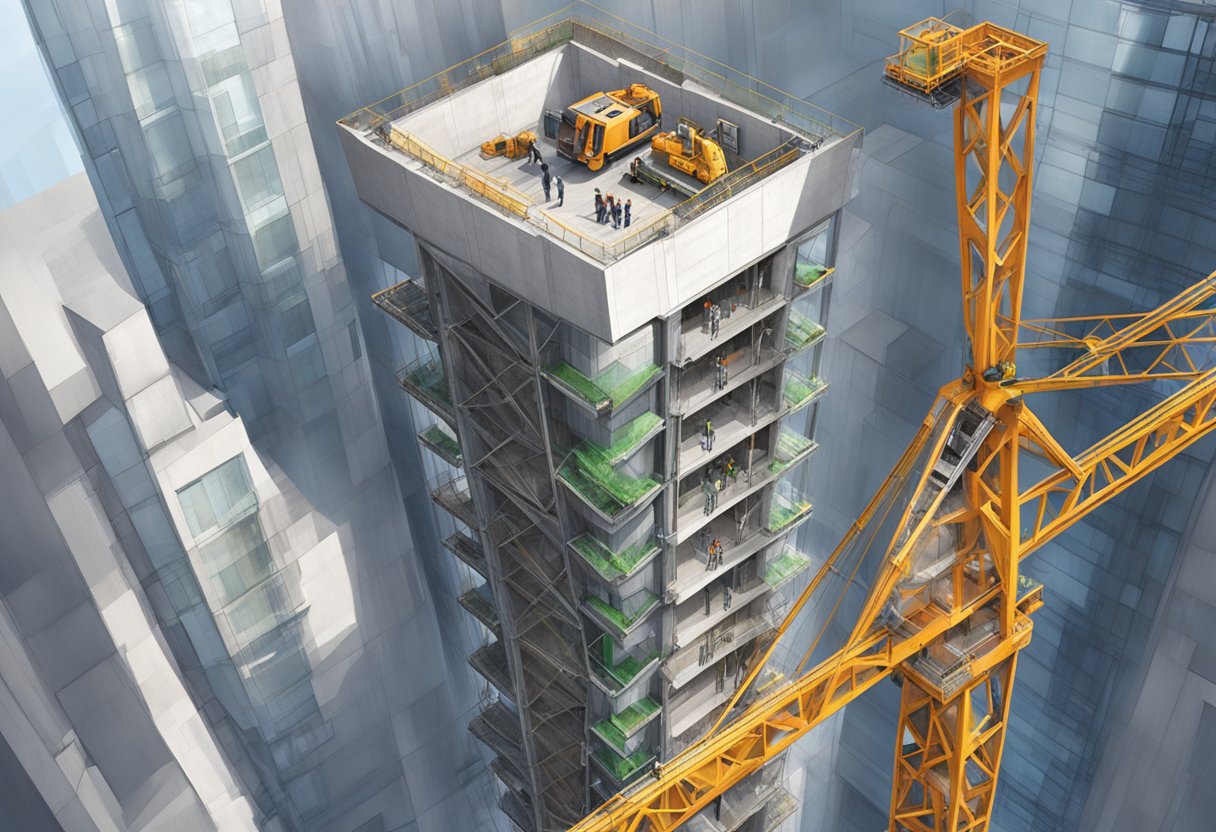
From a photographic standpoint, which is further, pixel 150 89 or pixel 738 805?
pixel 738 805

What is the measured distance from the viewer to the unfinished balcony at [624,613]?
174 feet

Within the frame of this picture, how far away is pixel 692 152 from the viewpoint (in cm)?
4722

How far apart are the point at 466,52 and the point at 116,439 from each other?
21.5 m

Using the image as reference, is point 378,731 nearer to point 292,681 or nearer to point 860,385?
point 292,681

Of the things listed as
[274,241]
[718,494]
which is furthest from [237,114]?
[718,494]

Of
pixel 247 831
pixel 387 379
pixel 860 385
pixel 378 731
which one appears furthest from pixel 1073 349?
pixel 247 831

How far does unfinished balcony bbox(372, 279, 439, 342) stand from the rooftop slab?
5102mm

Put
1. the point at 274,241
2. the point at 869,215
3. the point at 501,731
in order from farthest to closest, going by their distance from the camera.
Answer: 1. the point at 501,731
2. the point at 869,215
3. the point at 274,241

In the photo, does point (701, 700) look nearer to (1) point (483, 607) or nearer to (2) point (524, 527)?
(1) point (483, 607)

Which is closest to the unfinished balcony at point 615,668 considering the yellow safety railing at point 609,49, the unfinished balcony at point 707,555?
the unfinished balcony at point 707,555

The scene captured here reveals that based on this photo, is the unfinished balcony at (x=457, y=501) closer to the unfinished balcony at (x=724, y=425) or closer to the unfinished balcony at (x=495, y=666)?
the unfinished balcony at (x=495, y=666)

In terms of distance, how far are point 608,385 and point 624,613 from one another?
1210 centimetres

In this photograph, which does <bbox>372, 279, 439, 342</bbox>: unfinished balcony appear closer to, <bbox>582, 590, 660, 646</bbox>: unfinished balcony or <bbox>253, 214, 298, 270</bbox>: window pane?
<bbox>253, 214, 298, 270</bbox>: window pane

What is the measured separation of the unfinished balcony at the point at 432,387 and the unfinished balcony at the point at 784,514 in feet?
45.8
